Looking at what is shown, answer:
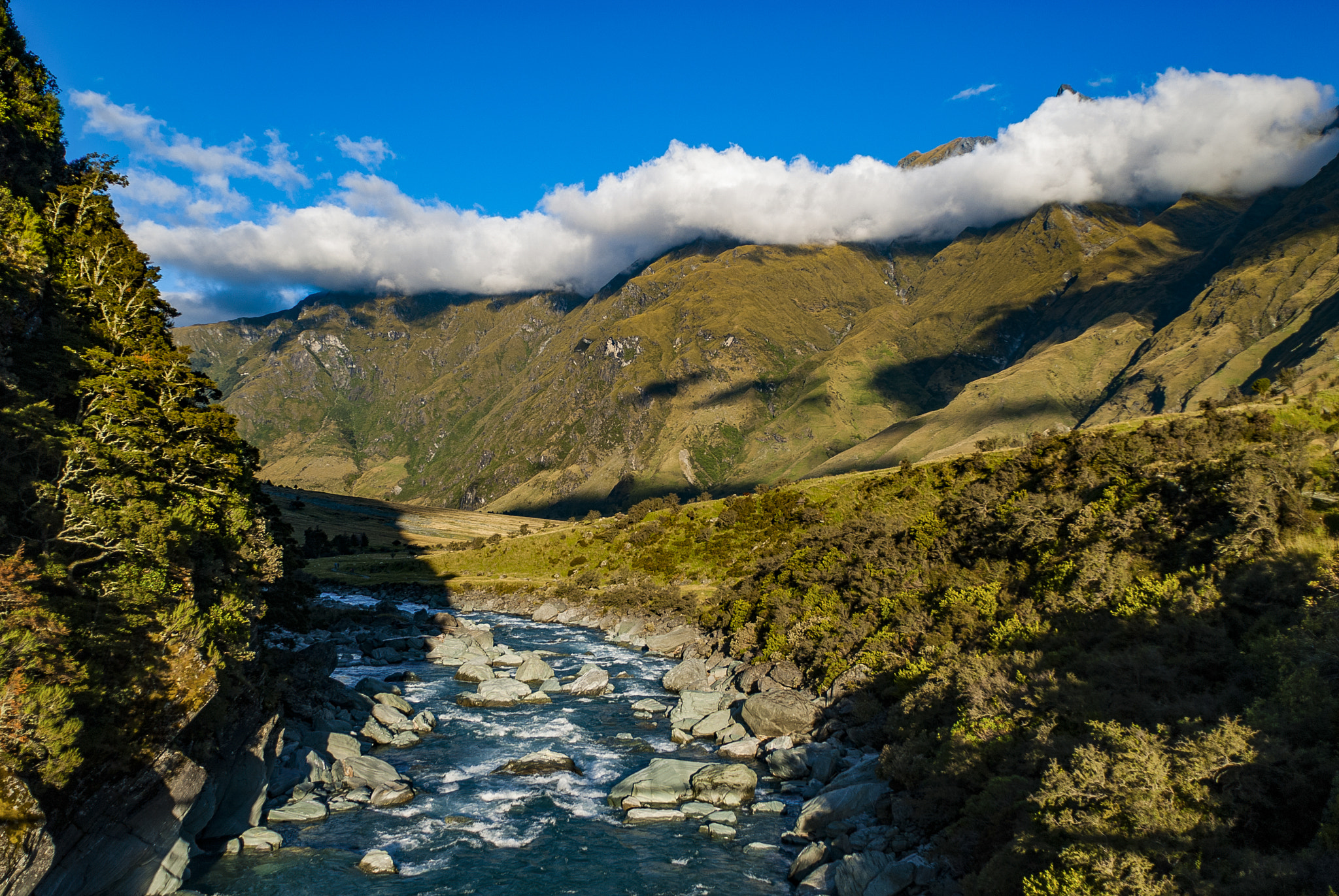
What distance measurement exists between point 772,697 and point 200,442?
32743 millimetres

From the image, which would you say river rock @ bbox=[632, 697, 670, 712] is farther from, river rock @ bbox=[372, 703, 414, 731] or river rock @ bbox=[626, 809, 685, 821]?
river rock @ bbox=[626, 809, 685, 821]

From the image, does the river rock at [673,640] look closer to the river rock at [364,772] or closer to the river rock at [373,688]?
the river rock at [373,688]

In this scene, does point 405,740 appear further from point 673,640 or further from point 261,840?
point 673,640

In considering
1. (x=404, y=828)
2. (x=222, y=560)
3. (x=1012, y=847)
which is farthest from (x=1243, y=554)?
(x=222, y=560)

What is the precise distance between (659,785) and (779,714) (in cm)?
849

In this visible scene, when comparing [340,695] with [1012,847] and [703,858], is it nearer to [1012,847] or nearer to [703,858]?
[703,858]

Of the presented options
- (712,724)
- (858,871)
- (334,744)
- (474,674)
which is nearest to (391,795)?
(334,744)

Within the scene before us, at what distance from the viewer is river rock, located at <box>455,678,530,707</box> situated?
45125 mm

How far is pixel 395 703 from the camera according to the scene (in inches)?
1651

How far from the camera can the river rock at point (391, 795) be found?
1119 inches

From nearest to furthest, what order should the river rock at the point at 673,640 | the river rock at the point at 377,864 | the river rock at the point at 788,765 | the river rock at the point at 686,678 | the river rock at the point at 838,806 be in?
the river rock at the point at 377,864 < the river rock at the point at 838,806 < the river rock at the point at 788,765 < the river rock at the point at 686,678 < the river rock at the point at 673,640

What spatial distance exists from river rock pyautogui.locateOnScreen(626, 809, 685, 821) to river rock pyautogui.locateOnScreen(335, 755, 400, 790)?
463 inches

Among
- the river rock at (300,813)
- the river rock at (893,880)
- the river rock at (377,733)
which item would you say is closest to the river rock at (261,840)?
the river rock at (300,813)

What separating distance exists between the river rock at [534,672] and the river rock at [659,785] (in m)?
21.7
